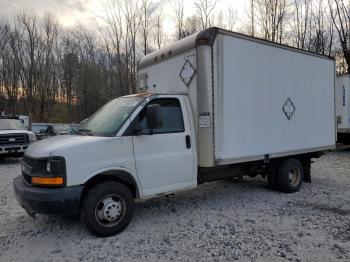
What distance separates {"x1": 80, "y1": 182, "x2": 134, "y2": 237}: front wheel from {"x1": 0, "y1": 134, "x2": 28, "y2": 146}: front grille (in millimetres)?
9755

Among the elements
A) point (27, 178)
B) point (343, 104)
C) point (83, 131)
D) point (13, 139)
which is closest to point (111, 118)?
point (83, 131)

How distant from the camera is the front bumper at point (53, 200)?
4551 millimetres

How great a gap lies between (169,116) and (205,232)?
6.62ft

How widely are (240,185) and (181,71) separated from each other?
372 centimetres

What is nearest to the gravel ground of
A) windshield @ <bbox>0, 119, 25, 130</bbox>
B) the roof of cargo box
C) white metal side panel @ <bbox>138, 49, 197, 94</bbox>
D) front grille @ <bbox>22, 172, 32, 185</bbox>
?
front grille @ <bbox>22, 172, 32, 185</bbox>

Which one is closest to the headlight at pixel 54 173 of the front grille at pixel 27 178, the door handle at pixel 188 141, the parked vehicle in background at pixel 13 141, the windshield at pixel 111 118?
the front grille at pixel 27 178

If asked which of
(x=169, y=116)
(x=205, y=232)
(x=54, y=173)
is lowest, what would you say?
(x=205, y=232)

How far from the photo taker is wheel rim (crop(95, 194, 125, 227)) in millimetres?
4977

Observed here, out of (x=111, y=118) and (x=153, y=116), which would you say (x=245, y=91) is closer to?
(x=153, y=116)

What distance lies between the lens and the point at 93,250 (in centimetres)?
463

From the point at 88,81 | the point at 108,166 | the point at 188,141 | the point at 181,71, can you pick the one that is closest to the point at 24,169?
the point at 108,166

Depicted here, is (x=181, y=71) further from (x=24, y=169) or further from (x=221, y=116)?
(x=24, y=169)

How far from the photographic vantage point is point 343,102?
14367mm

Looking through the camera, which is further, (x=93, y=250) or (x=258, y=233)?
(x=258, y=233)
